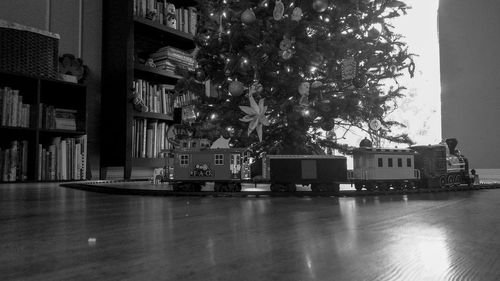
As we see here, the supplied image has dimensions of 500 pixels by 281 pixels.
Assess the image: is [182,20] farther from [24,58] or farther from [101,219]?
[101,219]

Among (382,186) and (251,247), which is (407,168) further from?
(251,247)

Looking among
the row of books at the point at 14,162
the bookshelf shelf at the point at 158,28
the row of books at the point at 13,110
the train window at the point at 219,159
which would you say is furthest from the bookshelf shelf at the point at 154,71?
the train window at the point at 219,159

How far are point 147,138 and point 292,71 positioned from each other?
146 centimetres

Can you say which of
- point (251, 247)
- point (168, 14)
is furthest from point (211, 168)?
point (168, 14)

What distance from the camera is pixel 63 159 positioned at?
8.16 feet

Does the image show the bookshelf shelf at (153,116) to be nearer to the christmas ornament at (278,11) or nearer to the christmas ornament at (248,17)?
the christmas ornament at (248,17)

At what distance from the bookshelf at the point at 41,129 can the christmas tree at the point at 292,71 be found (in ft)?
3.29

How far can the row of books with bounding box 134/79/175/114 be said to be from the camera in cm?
284

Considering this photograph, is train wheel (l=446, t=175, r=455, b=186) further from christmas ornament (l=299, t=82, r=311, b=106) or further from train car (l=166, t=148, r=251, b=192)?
train car (l=166, t=148, r=251, b=192)

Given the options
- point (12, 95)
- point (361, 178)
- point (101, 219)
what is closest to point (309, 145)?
point (361, 178)

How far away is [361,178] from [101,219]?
1063mm

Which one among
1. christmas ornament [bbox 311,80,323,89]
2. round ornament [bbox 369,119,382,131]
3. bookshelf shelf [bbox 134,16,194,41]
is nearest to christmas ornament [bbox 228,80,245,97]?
christmas ornament [bbox 311,80,323,89]

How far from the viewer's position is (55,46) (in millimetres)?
2529

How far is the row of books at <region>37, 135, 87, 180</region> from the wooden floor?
1846 millimetres
